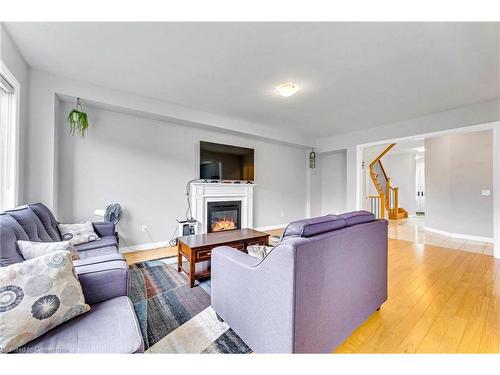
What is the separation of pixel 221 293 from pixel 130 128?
2978mm

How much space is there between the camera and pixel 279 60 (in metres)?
2.27

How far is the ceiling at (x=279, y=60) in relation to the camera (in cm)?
185

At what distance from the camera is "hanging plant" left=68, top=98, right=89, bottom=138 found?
2799 millimetres

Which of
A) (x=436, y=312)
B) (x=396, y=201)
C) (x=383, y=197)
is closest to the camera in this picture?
(x=436, y=312)

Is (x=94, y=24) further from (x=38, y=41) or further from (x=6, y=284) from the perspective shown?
(x=6, y=284)

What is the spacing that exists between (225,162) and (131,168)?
164 centimetres

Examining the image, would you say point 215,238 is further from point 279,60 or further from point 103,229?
point 279,60

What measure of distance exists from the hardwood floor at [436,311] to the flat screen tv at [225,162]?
5.95ft

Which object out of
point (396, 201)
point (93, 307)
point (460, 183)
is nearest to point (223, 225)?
point (93, 307)

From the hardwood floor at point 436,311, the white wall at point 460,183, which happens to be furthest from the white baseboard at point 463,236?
the hardwood floor at point 436,311

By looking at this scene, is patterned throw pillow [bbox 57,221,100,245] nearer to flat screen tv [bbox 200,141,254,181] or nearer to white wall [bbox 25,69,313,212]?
white wall [bbox 25,69,313,212]

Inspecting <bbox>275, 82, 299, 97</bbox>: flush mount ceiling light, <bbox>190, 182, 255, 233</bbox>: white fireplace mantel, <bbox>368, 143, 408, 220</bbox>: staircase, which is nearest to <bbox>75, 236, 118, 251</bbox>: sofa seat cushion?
<bbox>190, 182, 255, 233</bbox>: white fireplace mantel

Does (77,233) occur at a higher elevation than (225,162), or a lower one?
lower
